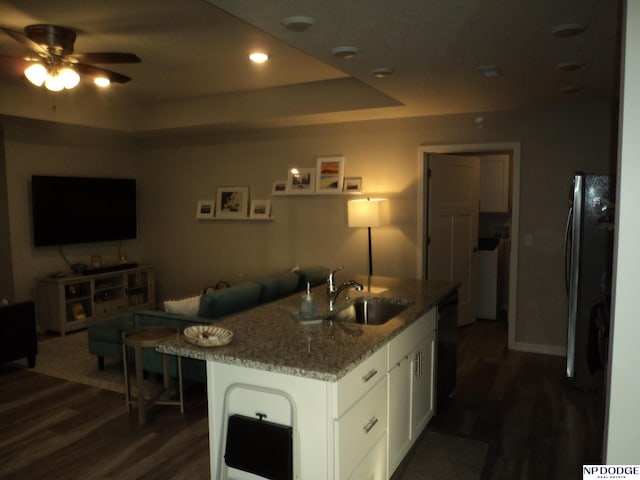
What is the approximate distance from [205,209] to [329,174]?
1941mm

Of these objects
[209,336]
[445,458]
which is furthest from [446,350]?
[209,336]

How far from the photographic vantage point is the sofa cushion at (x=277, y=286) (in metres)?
3.96

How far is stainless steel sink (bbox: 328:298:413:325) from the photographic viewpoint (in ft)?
10.2

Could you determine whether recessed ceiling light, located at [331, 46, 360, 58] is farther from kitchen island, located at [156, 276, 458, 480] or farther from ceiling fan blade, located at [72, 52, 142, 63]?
kitchen island, located at [156, 276, 458, 480]

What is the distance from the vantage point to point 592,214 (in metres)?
2.95

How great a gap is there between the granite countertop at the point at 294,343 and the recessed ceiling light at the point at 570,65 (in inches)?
68.5

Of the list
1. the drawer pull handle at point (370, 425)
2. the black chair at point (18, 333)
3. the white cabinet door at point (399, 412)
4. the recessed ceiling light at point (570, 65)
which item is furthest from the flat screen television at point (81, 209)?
the recessed ceiling light at point (570, 65)

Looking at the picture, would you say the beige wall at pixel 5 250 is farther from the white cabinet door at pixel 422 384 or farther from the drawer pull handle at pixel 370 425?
the drawer pull handle at pixel 370 425

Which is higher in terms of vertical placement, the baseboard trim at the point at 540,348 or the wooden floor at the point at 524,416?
the baseboard trim at the point at 540,348

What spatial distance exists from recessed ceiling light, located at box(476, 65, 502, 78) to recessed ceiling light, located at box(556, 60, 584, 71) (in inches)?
14.4

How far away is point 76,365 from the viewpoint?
452 centimetres

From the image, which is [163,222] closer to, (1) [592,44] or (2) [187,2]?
(2) [187,2]

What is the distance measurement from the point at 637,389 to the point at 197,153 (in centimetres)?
598

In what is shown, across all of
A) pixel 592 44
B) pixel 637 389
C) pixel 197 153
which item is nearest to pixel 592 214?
pixel 592 44
